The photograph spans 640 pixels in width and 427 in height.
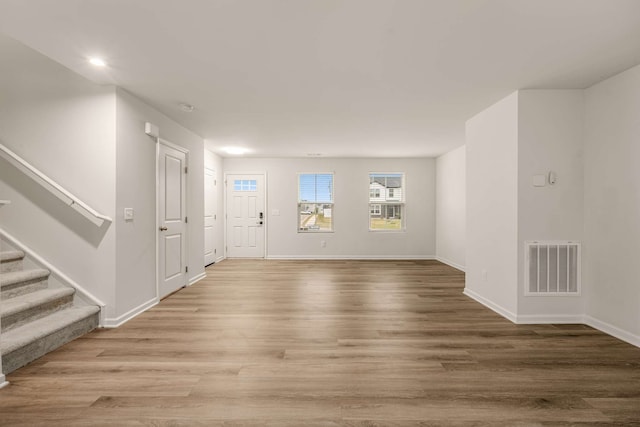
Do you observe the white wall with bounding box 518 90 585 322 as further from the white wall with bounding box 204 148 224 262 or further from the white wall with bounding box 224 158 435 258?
the white wall with bounding box 204 148 224 262

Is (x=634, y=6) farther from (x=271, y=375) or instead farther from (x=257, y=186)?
(x=257, y=186)

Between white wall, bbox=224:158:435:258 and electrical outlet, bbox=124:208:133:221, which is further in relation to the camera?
white wall, bbox=224:158:435:258

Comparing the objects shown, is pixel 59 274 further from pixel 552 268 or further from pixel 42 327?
pixel 552 268

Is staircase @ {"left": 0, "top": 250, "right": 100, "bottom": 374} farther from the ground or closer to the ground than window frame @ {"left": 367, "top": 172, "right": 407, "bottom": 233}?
closer to the ground

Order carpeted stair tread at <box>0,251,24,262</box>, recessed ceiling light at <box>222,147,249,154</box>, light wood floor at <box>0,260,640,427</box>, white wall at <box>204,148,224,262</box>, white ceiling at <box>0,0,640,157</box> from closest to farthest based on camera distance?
1. light wood floor at <box>0,260,640,427</box>
2. white ceiling at <box>0,0,640,157</box>
3. carpeted stair tread at <box>0,251,24,262</box>
4. recessed ceiling light at <box>222,147,249,154</box>
5. white wall at <box>204,148,224,262</box>

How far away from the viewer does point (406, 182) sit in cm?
783

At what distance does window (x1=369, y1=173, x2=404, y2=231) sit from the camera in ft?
25.9

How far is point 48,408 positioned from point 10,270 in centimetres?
189

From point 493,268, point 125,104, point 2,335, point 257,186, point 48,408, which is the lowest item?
point 48,408

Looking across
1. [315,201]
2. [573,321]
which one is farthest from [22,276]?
[315,201]

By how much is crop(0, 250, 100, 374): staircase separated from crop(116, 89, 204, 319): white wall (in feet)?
1.35

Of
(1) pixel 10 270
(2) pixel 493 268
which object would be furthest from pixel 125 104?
(2) pixel 493 268

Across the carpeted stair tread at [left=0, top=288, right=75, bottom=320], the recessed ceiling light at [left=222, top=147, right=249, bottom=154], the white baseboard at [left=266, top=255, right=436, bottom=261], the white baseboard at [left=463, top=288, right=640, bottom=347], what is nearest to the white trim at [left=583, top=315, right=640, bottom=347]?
the white baseboard at [left=463, top=288, right=640, bottom=347]

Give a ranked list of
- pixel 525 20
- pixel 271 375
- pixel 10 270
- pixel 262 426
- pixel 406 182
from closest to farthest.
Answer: pixel 262 426, pixel 525 20, pixel 271 375, pixel 10 270, pixel 406 182
